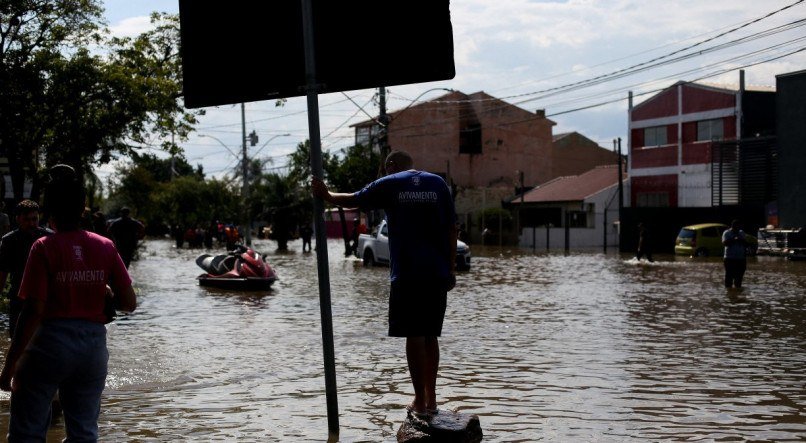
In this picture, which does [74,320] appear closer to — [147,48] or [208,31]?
[208,31]

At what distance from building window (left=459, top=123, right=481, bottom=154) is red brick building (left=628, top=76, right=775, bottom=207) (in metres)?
20.7

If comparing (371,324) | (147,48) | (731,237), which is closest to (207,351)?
(371,324)

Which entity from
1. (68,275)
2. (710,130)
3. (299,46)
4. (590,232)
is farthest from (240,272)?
(590,232)

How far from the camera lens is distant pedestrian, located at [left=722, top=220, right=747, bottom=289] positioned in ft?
68.4

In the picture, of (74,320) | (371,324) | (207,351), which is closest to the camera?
(74,320)

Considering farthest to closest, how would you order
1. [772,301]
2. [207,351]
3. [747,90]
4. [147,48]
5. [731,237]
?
[747,90]
[147,48]
[731,237]
[772,301]
[207,351]

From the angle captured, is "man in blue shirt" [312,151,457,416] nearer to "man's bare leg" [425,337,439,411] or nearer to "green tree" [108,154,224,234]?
"man's bare leg" [425,337,439,411]

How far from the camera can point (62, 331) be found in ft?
15.5

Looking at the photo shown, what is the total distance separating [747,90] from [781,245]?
13.1 m

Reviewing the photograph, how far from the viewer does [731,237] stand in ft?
68.5

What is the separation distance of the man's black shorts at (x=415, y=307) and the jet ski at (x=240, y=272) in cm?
1567

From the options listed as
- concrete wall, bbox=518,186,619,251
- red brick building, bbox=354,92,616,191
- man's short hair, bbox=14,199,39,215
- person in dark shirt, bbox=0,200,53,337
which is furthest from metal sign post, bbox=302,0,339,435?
red brick building, bbox=354,92,616,191

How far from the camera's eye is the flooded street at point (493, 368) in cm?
716

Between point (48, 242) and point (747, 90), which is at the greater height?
point (747, 90)
